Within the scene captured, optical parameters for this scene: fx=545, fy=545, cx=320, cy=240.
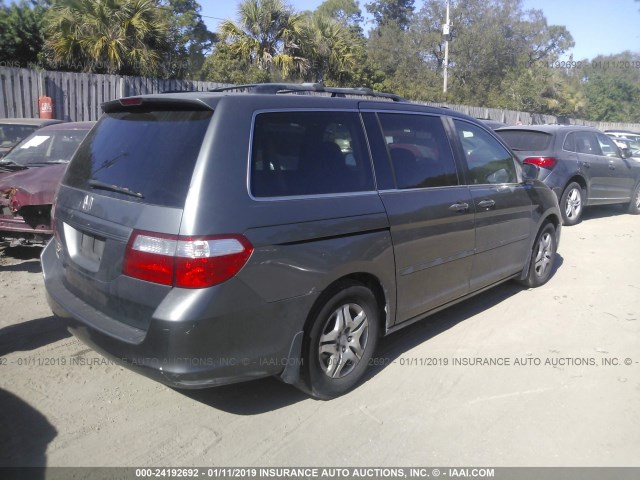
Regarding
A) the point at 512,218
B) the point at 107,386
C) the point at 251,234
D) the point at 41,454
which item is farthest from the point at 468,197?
the point at 41,454

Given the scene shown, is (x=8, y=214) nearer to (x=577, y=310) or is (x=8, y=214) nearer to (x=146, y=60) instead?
(x=577, y=310)

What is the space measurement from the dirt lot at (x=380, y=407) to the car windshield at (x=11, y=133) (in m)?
3.71

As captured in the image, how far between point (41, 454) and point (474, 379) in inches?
111

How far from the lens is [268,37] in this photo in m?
16.6

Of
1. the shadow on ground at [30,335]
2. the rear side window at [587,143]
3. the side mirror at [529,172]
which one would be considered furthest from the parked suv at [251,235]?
the rear side window at [587,143]

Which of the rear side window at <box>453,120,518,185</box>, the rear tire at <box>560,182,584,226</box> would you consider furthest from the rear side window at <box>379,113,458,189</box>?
the rear tire at <box>560,182,584,226</box>

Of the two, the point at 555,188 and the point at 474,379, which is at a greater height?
the point at 555,188

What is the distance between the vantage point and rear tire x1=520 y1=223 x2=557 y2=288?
577cm

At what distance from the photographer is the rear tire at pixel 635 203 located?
37.0 ft

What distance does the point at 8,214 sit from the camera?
5953mm

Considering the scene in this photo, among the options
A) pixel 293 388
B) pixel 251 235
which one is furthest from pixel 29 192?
pixel 251 235

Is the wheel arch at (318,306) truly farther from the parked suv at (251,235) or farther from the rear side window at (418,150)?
the rear side window at (418,150)

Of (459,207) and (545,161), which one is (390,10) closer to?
(545,161)

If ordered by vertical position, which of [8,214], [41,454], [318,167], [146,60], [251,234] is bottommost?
[41,454]
